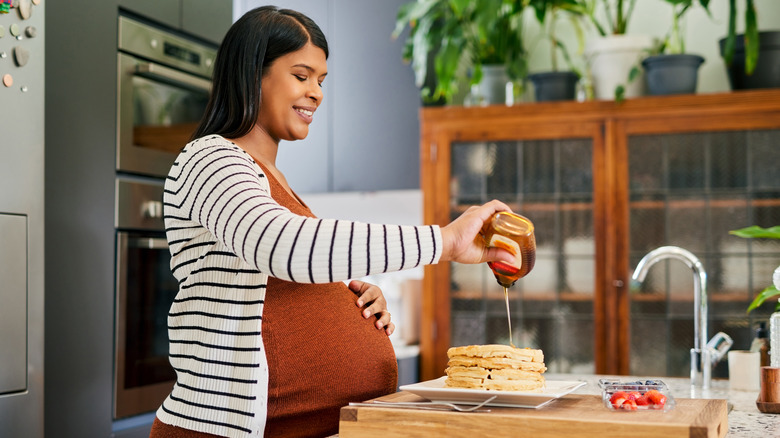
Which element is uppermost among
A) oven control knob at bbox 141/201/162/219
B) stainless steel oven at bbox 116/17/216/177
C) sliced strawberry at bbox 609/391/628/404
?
stainless steel oven at bbox 116/17/216/177

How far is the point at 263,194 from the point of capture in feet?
3.37

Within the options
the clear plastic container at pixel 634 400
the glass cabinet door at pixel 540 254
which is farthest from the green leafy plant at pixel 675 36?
the clear plastic container at pixel 634 400

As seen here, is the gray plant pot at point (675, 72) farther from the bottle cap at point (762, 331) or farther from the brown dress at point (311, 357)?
the brown dress at point (311, 357)

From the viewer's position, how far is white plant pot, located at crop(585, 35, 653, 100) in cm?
335

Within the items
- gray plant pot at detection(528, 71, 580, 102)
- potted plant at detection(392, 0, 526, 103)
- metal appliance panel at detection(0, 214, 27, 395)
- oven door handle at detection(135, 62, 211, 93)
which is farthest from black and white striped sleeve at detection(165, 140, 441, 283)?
gray plant pot at detection(528, 71, 580, 102)

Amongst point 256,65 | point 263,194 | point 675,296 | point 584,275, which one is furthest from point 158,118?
point 675,296

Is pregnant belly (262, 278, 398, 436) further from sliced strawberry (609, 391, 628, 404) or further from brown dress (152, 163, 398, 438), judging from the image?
sliced strawberry (609, 391, 628, 404)

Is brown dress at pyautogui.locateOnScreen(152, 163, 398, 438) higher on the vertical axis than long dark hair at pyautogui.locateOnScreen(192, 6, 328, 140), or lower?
lower

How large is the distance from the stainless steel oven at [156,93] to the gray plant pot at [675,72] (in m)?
1.74

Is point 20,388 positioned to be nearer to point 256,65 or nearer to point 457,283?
point 256,65

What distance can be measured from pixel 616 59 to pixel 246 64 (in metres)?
2.47

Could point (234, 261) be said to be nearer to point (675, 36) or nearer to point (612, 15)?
point (675, 36)

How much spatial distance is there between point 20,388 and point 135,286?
510mm

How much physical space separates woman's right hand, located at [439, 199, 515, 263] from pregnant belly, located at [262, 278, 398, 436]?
21 cm
